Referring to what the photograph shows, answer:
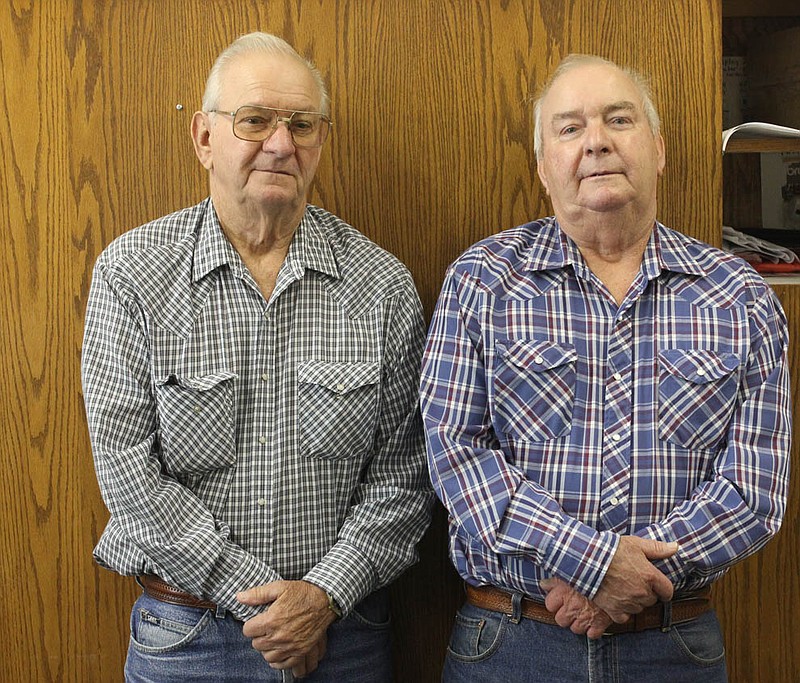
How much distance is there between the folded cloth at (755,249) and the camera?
2283 millimetres

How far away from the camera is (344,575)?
1.81 meters

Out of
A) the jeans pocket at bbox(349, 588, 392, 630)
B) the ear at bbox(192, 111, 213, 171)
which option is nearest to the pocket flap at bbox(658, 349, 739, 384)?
the jeans pocket at bbox(349, 588, 392, 630)

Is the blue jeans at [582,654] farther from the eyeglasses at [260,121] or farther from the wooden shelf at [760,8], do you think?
the wooden shelf at [760,8]

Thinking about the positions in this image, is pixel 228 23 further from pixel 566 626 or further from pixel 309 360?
pixel 566 626

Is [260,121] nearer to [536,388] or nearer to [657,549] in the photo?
[536,388]

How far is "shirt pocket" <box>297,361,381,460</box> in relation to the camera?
1.88 metres

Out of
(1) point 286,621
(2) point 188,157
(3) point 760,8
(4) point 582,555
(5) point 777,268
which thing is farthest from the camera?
(3) point 760,8

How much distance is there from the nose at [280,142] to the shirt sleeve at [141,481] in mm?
407

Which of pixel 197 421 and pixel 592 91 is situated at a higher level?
pixel 592 91

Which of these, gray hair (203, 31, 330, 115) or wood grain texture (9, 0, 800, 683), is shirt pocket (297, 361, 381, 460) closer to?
wood grain texture (9, 0, 800, 683)

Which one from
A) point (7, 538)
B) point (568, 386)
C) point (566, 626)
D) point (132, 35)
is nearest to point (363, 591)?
point (566, 626)

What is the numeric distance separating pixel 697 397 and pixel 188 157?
1.24 metres

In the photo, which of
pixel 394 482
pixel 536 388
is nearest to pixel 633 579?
pixel 536 388

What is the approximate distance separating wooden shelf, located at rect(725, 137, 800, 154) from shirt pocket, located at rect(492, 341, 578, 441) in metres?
0.80
